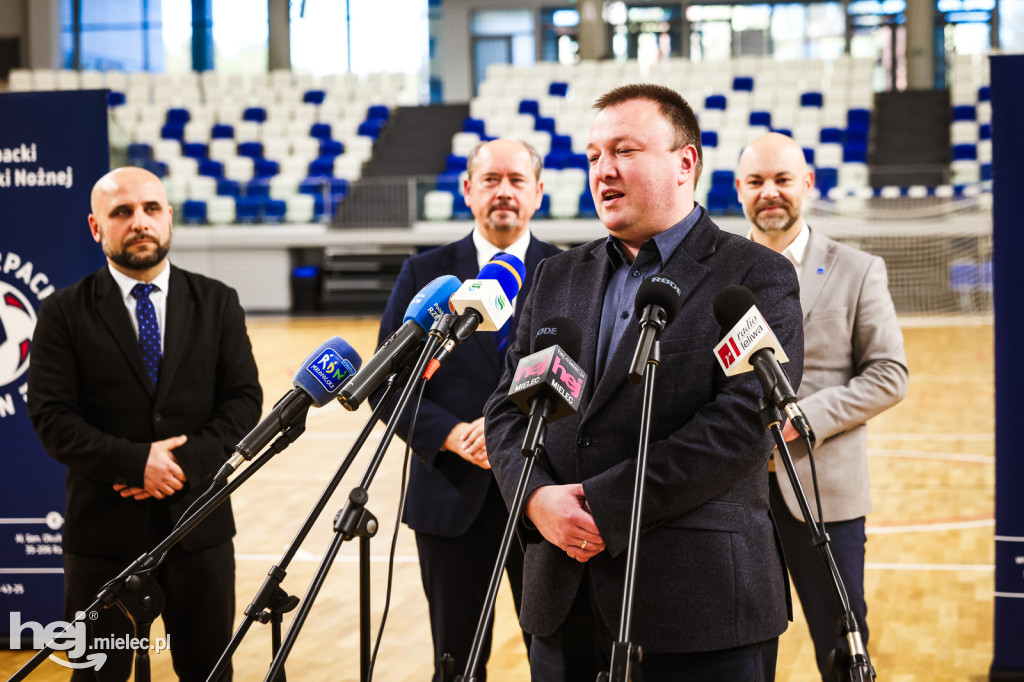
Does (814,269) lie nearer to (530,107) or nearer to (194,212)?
(194,212)

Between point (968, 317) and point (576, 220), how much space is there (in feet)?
21.3

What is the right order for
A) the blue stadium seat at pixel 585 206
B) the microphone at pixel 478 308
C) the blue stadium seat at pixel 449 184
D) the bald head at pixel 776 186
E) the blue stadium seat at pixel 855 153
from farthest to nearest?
the blue stadium seat at pixel 855 153 → the blue stadium seat at pixel 449 184 → the blue stadium seat at pixel 585 206 → the bald head at pixel 776 186 → the microphone at pixel 478 308

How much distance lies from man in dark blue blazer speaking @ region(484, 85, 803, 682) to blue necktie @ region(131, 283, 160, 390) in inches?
59.1

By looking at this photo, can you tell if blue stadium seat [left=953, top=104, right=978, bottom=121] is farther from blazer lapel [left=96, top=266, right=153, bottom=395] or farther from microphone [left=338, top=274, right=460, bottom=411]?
microphone [left=338, top=274, right=460, bottom=411]

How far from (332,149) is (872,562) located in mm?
16585

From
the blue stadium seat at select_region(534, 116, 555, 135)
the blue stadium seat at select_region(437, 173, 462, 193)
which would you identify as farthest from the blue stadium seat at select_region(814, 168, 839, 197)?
the blue stadium seat at select_region(437, 173, 462, 193)

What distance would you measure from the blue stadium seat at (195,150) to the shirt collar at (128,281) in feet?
58.3

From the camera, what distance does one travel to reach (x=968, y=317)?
54.2 feet

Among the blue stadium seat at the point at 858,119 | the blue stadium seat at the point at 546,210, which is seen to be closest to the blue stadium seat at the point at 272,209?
the blue stadium seat at the point at 546,210

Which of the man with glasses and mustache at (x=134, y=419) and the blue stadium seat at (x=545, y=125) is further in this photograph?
the blue stadium seat at (x=545, y=125)

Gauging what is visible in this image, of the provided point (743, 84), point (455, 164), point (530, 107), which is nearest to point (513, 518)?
point (455, 164)

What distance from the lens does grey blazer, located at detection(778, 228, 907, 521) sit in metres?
3.29

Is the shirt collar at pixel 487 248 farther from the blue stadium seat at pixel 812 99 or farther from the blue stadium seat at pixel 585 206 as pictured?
the blue stadium seat at pixel 812 99

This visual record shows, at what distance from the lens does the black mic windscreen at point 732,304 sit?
1.95m
